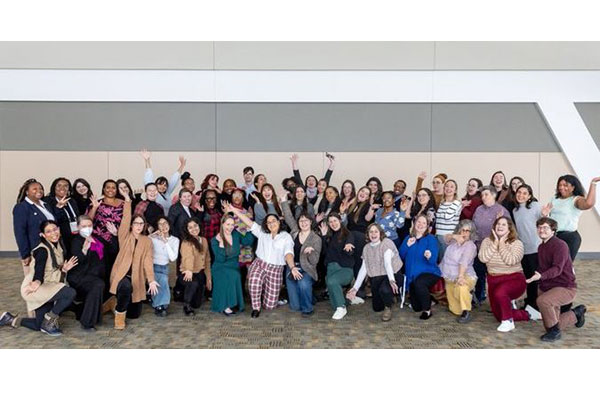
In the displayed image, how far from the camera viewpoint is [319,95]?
320 inches

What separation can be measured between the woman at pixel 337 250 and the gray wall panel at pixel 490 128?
3580 millimetres

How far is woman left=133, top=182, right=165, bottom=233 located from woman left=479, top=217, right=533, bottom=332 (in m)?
3.77

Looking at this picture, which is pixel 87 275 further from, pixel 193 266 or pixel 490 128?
pixel 490 128

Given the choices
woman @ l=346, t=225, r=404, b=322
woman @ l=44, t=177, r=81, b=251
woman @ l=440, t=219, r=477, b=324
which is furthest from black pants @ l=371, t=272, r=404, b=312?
woman @ l=44, t=177, r=81, b=251

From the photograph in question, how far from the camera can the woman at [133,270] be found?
480cm

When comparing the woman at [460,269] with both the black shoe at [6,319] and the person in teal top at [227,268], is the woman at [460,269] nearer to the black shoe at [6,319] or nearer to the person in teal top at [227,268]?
the person in teal top at [227,268]

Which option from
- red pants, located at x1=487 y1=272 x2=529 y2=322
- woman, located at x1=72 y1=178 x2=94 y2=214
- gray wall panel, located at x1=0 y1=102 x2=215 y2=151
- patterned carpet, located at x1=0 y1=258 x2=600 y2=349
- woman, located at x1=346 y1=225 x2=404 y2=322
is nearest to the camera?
patterned carpet, located at x1=0 y1=258 x2=600 y2=349

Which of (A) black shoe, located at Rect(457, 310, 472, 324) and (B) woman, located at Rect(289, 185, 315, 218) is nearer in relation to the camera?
(A) black shoe, located at Rect(457, 310, 472, 324)

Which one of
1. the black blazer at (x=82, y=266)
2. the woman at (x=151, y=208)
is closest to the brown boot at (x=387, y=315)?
the woman at (x=151, y=208)

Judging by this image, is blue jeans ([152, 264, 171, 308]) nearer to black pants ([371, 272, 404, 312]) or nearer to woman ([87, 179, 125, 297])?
woman ([87, 179, 125, 297])

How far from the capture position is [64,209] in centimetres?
528

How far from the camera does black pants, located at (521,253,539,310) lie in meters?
5.23

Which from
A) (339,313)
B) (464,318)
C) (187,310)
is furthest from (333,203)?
(187,310)

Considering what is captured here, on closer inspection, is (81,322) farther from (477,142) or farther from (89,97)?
(477,142)
